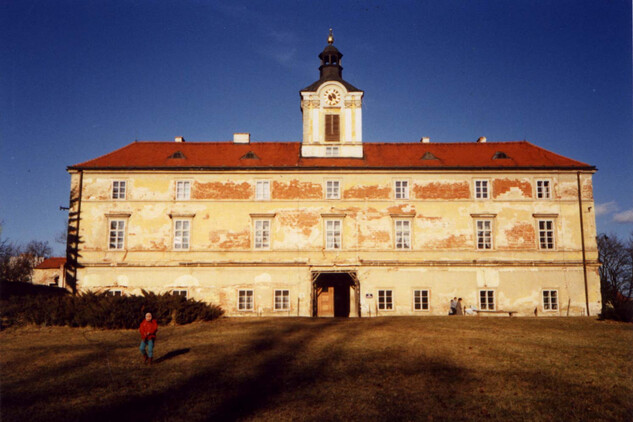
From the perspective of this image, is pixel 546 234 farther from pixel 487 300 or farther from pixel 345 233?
pixel 345 233

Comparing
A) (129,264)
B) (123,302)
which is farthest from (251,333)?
(129,264)

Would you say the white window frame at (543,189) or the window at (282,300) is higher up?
the white window frame at (543,189)

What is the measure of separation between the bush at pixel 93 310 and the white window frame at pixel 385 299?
1198cm

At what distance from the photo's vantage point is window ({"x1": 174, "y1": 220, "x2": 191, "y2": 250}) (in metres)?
29.2

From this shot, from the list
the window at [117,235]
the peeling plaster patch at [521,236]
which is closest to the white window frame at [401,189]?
the peeling plaster patch at [521,236]

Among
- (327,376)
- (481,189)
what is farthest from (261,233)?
(327,376)

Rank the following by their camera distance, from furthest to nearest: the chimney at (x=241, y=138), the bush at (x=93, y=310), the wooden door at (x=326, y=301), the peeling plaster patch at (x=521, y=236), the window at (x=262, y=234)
→ the chimney at (x=241, y=138) → the wooden door at (x=326, y=301) → the window at (x=262, y=234) → the peeling plaster patch at (x=521, y=236) → the bush at (x=93, y=310)

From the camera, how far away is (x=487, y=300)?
93.1 feet

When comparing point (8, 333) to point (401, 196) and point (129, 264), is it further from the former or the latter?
point (401, 196)

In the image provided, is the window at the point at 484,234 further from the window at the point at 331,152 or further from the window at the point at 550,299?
the window at the point at 331,152

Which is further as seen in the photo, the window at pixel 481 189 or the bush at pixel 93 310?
the window at pixel 481 189

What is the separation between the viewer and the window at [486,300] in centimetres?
2828

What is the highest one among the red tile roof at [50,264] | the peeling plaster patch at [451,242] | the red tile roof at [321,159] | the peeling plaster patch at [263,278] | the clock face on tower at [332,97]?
the clock face on tower at [332,97]

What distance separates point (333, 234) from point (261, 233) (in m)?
4.79
